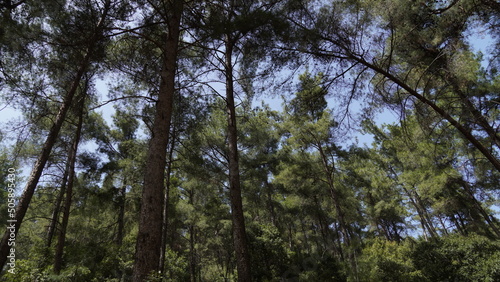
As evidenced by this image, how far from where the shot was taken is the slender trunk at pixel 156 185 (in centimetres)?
265

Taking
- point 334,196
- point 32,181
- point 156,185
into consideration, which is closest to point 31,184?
point 32,181

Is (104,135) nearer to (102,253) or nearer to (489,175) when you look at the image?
(102,253)

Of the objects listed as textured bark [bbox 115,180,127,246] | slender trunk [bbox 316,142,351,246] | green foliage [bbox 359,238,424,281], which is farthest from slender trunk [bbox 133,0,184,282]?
green foliage [bbox 359,238,424,281]

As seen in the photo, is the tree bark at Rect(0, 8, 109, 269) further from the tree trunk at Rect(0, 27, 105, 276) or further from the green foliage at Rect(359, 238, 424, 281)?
the green foliage at Rect(359, 238, 424, 281)

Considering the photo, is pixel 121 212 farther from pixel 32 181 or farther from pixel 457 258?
pixel 457 258

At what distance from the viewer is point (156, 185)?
10.2ft

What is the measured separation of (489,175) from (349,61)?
11583mm

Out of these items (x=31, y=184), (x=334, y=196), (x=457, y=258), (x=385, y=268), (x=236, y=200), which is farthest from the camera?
(x=334, y=196)

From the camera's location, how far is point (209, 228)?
1341 cm

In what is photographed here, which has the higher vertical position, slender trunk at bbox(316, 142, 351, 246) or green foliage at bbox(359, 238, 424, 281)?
slender trunk at bbox(316, 142, 351, 246)

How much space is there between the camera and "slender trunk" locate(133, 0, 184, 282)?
2648 mm

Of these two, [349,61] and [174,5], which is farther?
[349,61]

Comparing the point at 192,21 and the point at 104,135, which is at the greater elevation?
the point at 104,135

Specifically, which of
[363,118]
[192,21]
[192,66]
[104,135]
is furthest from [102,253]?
[363,118]
